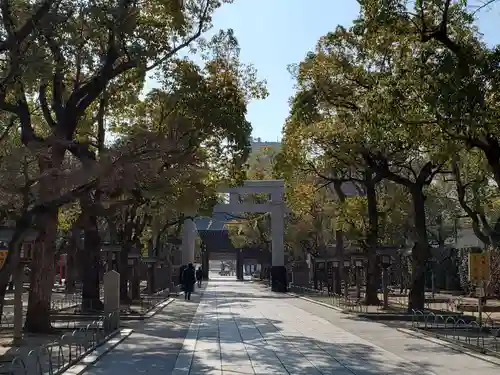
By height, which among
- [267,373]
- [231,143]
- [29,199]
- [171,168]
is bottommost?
[267,373]

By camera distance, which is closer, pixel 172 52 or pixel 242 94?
pixel 172 52

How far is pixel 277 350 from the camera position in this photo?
47.3 feet

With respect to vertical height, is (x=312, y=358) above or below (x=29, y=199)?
below

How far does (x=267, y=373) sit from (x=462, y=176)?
1578cm

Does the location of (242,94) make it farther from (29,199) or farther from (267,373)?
(267,373)

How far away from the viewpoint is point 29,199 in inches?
551

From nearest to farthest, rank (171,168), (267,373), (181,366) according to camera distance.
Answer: (267,373), (181,366), (171,168)

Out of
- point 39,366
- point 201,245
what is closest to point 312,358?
point 39,366

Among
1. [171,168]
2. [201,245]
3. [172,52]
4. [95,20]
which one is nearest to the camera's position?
[95,20]

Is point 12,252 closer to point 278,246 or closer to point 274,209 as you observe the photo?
point 274,209

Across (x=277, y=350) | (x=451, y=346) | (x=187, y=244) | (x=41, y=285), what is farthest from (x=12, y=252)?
(x=187, y=244)

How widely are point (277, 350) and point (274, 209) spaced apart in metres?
32.0

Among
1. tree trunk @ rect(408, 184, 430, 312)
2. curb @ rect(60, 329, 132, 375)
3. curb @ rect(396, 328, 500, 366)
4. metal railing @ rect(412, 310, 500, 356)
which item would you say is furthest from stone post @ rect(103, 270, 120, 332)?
tree trunk @ rect(408, 184, 430, 312)

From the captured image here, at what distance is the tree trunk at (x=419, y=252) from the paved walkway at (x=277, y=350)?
273 cm
